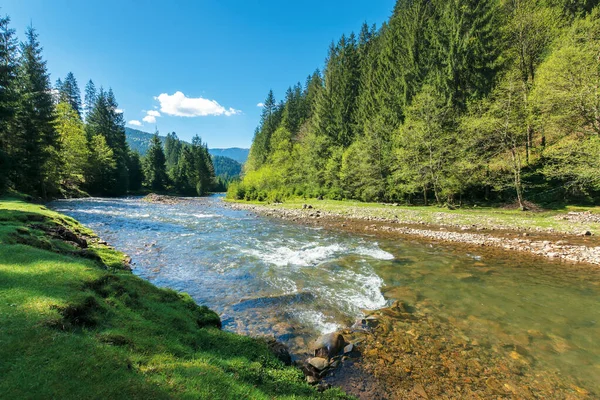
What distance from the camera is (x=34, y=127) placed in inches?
1149

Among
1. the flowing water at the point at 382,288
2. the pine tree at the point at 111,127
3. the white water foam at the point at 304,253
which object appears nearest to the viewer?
the flowing water at the point at 382,288

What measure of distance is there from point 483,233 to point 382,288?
1146cm

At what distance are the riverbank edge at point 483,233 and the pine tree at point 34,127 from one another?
3150 cm

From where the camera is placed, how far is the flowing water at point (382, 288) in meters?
6.35

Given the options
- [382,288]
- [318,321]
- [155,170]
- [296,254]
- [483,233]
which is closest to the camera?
[318,321]

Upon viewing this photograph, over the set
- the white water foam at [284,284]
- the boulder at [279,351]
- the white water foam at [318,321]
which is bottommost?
the white water foam at [318,321]

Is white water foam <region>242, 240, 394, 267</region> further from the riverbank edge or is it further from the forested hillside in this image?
the forested hillside

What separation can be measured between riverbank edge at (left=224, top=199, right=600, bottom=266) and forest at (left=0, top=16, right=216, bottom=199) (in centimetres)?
2990

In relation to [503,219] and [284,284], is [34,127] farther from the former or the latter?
[503,219]

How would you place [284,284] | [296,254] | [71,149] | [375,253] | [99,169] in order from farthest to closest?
[99,169], [71,149], [375,253], [296,254], [284,284]

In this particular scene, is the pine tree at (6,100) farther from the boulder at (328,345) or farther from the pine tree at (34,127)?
the boulder at (328,345)

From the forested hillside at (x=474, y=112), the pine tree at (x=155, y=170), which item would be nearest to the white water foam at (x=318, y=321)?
the forested hillside at (x=474, y=112)

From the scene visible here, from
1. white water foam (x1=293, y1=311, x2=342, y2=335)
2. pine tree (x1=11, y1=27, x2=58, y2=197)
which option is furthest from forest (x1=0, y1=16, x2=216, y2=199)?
white water foam (x1=293, y1=311, x2=342, y2=335)

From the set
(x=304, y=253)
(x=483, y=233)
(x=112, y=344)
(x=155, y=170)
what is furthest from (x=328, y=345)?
(x=155, y=170)
